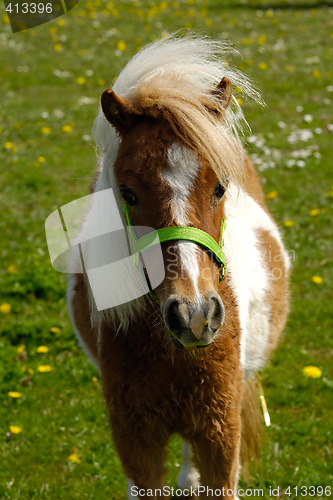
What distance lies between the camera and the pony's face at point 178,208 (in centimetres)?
187

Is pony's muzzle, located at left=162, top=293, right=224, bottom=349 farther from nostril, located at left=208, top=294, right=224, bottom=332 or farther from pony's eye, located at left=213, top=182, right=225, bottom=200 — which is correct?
pony's eye, located at left=213, top=182, right=225, bottom=200

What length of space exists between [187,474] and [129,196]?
1.90m

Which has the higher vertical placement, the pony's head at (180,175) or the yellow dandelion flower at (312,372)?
the pony's head at (180,175)

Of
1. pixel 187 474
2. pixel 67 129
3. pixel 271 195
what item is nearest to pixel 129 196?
pixel 187 474

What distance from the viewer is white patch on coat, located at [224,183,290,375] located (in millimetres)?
2695

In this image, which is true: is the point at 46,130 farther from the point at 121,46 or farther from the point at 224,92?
the point at 224,92

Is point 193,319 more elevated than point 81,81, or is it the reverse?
point 193,319

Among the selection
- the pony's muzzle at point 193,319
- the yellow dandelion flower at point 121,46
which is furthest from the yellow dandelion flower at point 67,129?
the pony's muzzle at point 193,319

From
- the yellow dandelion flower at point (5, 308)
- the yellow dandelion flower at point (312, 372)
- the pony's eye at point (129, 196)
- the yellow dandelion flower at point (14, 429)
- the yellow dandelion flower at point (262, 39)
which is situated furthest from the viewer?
the yellow dandelion flower at point (262, 39)

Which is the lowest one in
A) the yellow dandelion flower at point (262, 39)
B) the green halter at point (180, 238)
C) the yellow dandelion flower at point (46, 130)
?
the yellow dandelion flower at point (262, 39)

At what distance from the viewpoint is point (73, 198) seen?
6.34m

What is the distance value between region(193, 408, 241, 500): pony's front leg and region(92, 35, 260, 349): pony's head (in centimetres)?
63

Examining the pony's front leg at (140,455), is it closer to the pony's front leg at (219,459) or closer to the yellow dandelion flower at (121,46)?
the pony's front leg at (219,459)

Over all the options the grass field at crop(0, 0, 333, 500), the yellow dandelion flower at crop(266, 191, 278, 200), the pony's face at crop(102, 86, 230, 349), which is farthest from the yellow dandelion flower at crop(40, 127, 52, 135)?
the pony's face at crop(102, 86, 230, 349)
